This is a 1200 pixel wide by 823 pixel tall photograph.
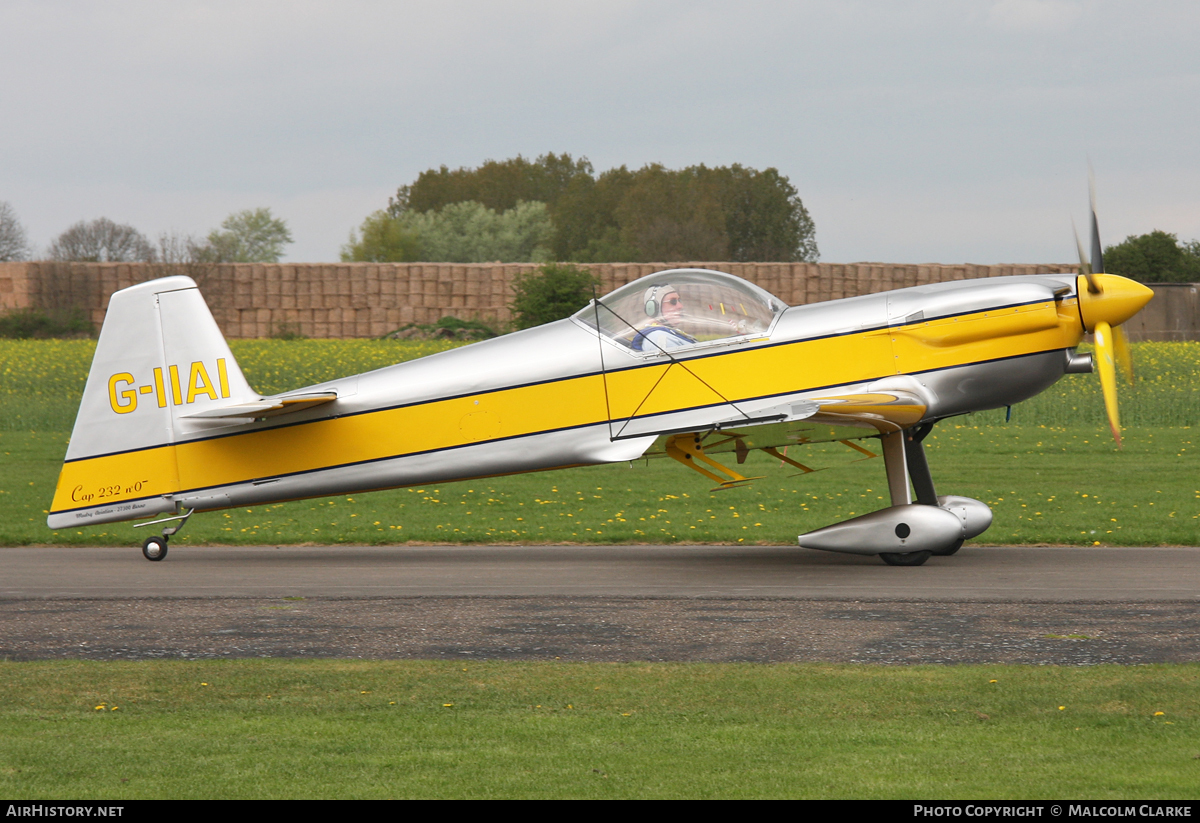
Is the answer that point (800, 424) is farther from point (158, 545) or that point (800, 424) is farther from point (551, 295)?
point (551, 295)

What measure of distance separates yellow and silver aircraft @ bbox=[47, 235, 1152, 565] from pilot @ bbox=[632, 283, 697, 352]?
0.02 meters

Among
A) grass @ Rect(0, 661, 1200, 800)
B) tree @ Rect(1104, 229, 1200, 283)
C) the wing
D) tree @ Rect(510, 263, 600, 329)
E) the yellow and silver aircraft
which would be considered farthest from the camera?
tree @ Rect(1104, 229, 1200, 283)

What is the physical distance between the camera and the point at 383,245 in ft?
253

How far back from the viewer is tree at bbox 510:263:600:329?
1581 inches

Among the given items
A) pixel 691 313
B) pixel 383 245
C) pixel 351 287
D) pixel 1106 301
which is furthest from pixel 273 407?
pixel 383 245

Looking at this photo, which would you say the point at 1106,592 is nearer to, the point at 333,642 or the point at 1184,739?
the point at 1184,739

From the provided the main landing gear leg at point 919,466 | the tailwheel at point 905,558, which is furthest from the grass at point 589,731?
the main landing gear leg at point 919,466

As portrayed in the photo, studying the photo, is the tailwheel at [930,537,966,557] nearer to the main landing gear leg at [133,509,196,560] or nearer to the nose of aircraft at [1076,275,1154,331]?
the nose of aircraft at [1076,275,1154,331]

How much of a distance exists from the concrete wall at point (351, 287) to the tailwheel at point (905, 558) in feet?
108

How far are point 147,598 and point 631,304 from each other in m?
5.06

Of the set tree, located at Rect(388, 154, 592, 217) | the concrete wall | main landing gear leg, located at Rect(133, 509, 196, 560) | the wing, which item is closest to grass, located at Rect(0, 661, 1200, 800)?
the wing

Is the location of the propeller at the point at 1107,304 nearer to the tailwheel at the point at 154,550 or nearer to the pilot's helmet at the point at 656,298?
the pilot's helmet at the point at 656,298

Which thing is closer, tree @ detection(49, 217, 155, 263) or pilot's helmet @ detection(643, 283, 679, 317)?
pilot's helmet @ detection(643, 283, 679, 317)

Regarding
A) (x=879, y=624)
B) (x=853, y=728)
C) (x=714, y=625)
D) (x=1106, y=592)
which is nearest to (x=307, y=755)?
(x=853, y=728)
